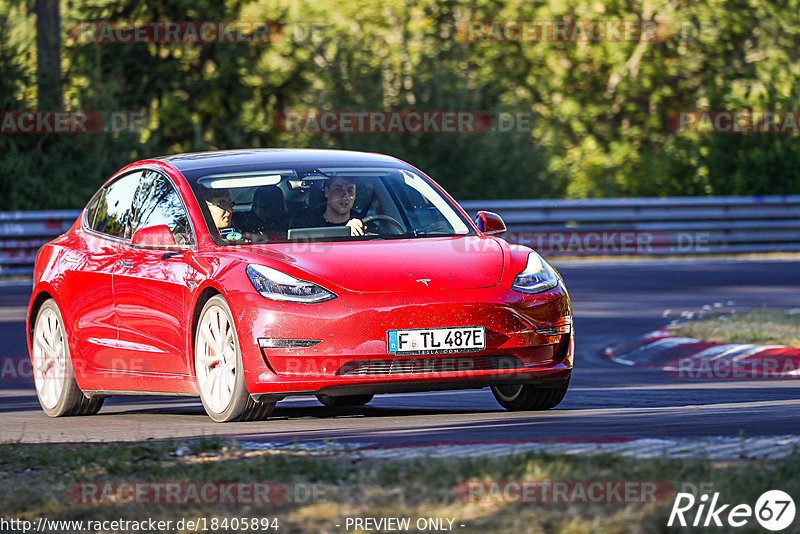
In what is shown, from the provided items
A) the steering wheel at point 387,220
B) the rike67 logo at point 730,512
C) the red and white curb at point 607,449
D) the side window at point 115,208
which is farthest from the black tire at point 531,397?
the rike67 logo at point 730,512

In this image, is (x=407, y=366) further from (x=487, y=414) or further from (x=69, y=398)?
(x=69, y=398)

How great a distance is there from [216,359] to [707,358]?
517cm

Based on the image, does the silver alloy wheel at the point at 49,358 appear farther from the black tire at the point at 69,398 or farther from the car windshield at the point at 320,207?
the car windshield at the point at 320,207

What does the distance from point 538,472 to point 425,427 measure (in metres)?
2.38

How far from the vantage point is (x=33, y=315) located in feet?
36.2

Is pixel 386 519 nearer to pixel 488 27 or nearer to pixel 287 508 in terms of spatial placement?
pixel 287 508

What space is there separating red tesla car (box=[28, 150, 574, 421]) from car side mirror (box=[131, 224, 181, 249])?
0.01 m

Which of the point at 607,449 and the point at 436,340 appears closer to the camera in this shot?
the point at 607,449

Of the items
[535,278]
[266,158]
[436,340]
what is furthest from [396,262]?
[266,158]

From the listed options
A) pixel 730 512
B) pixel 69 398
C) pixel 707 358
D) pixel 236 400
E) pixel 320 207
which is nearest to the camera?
pixel 730 512

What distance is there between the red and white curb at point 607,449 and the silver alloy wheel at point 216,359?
5.24 feet

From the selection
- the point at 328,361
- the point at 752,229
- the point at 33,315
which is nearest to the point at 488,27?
the point at 752,229

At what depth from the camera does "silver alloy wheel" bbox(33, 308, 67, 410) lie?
1045cm

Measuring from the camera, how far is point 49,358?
10656 millimetres
